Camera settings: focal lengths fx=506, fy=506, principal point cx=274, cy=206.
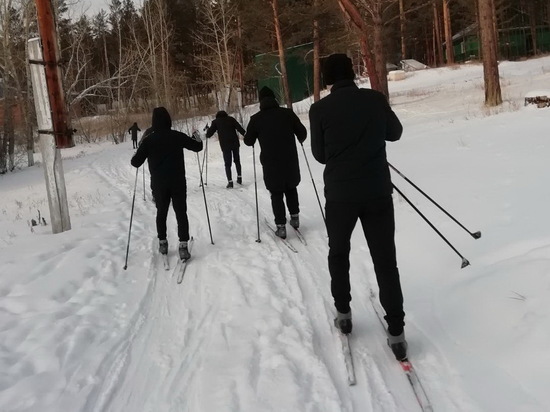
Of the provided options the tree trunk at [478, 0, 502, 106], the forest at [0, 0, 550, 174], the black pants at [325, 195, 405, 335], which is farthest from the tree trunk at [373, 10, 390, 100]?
the black pants at [325, 195, 405, 335]

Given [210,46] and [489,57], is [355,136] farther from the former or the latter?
[210,46]

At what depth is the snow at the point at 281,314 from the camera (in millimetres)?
3225

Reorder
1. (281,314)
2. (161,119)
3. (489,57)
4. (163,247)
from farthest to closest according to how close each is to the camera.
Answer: (489,57) < (163,247) < (161,119) < (281,314)

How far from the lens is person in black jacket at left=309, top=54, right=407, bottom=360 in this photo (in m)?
3.36

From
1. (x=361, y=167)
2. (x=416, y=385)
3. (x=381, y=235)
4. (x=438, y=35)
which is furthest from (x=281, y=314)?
(x=438, y=35)

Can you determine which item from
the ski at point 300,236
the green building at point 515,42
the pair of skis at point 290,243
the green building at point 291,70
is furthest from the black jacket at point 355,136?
the green building at point 515,42

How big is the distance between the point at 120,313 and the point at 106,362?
3.11ft

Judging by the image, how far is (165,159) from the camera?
612 centimetres

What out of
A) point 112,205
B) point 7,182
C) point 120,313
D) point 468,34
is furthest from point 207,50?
point 120,313

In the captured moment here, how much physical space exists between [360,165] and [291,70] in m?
39.5

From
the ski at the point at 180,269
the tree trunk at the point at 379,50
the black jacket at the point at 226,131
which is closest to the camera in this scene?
the ski at the point at 180,269

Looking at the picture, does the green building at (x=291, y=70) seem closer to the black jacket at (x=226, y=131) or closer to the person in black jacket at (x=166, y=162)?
the black jacket at (x=226, y=131)

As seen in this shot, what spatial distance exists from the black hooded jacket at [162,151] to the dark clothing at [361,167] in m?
3.00

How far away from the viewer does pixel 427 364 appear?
11.3ft
